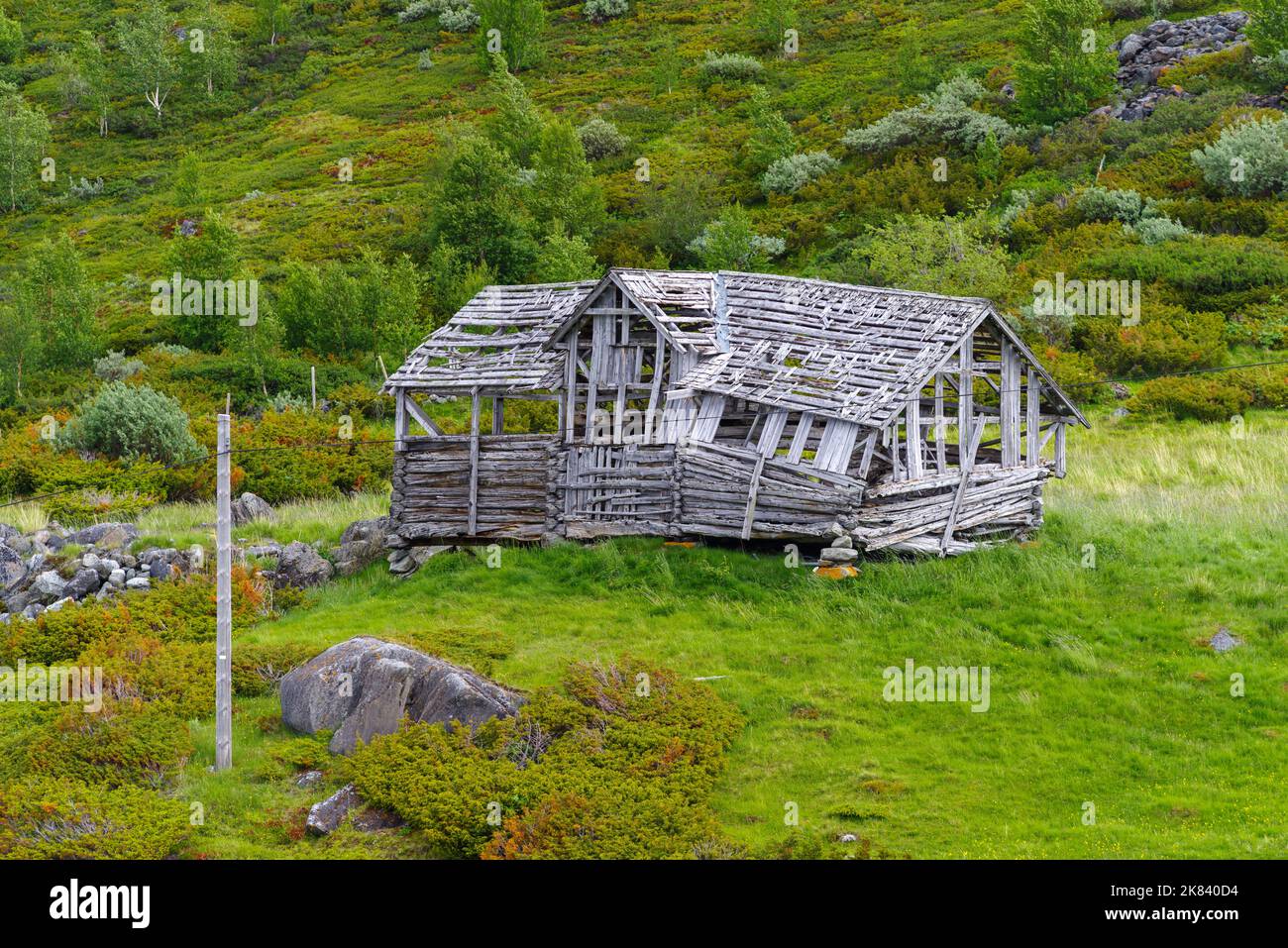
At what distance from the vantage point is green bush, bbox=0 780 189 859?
545 inches

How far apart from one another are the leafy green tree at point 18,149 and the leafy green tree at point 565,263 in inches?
1728

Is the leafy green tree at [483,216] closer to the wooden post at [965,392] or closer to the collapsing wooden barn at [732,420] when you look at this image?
the collapsing wooden barn at [732,420]

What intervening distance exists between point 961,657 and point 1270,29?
4587 cm

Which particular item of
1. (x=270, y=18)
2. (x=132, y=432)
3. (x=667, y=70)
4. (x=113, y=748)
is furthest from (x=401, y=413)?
(x=270, y=18)

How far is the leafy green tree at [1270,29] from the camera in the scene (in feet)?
176

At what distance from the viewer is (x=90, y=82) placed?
89688 millimetres

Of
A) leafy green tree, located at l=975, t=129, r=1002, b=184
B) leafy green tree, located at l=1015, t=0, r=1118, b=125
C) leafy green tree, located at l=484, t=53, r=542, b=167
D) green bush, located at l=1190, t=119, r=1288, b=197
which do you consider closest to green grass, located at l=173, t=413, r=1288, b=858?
green bush, located at l=1190, t=119, r=1288, b=197

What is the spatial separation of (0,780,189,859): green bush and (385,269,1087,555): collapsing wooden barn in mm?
11346

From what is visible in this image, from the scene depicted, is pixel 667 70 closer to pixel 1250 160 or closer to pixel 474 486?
pixel 1250 160

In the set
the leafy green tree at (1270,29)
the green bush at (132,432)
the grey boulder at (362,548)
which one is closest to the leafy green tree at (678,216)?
the leafy green tree at (1270,29)

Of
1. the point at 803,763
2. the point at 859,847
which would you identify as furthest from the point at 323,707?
the point at 859,847

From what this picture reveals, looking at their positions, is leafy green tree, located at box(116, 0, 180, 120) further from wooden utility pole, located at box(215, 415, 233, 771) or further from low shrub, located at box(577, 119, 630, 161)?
wooden utility pole, located at box(215, 415, 233, 771)

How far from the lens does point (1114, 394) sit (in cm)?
3447

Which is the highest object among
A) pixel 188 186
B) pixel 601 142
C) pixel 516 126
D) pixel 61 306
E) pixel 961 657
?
pixel 601 142
